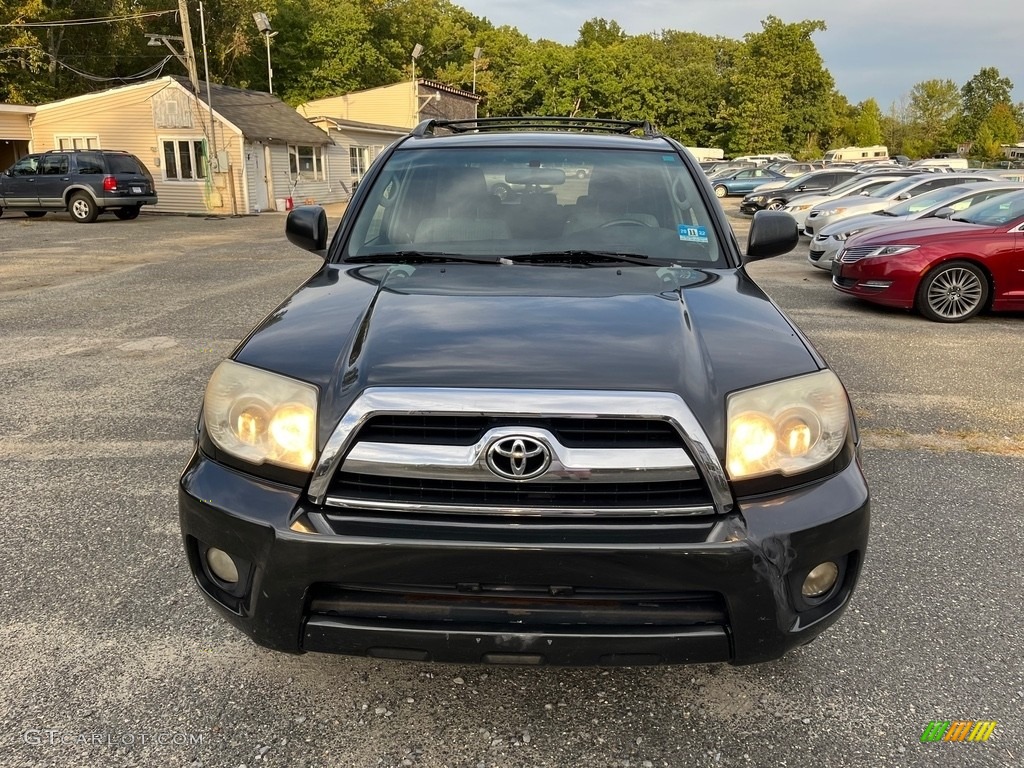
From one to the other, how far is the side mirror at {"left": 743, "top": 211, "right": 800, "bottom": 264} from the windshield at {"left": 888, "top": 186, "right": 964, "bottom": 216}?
31.4 ft

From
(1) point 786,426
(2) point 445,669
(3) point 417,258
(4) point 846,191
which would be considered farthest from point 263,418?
(4) point 846,191

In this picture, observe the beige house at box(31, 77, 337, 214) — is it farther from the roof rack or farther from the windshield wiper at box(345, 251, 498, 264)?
the windshield wiper at box(345, 251, 498, 264)

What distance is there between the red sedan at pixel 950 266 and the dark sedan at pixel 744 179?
75.1 feet

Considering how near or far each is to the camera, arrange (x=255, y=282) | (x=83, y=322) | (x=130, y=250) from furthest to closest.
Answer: (x=130, y=250)
(x=255, y=282)
(x=83, y=322)

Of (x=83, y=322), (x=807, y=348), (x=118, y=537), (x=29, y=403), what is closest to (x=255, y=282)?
(x=83, y=322)

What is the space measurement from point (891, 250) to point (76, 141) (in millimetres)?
28289

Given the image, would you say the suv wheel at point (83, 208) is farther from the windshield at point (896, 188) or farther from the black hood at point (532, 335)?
the black hood at point (532, 335)

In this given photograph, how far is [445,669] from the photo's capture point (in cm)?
253

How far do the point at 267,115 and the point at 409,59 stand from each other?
103 ft

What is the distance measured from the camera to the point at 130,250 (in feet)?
50.1

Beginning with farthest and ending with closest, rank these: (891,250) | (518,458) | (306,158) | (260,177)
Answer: (306,158) < (260,177) < (891,250) < (518,458)

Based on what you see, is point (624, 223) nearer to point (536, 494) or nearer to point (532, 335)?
point (532, 335)

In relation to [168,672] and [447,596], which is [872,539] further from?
[168,672]

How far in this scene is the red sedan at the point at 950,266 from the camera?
27.2ft
